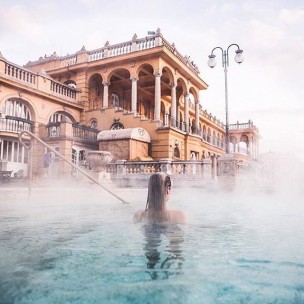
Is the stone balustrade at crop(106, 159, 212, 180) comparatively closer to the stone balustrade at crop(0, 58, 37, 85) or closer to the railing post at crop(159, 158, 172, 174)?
the railing post at crop(159, 158, 172, 174)

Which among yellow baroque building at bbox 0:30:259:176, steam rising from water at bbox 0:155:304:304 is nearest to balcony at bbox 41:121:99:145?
yellow baroque building at bbox 0:30:259:176

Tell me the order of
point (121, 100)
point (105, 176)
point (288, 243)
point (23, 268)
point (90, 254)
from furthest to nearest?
point (121, 100)
point (105, 176)
point (288, 243)
point (90, 254)
point (23, 268)

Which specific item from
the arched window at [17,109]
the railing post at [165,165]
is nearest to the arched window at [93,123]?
the arched window at [17,109]

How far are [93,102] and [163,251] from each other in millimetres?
23066

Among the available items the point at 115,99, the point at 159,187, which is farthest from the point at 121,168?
the point at 115,99

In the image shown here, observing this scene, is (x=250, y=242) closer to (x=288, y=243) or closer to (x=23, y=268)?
(x=288, y=243)

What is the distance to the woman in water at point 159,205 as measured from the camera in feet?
12.6

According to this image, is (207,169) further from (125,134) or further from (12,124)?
(12,124)

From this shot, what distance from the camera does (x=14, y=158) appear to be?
18.3 metres

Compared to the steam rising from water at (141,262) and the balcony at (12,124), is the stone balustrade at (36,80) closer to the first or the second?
the balcony at (12,124)

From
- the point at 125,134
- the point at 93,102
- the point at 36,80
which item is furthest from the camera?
the point at 93,102

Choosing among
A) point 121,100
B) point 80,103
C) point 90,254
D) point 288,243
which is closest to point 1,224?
point 90,254

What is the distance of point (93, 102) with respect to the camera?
24828 mm

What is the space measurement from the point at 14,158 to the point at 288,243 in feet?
59.0
